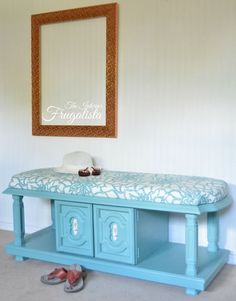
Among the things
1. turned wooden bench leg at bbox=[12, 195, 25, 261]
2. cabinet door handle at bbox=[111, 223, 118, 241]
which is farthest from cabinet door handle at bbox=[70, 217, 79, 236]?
turned wooden bench leg at bbox=[12, 195, 25, 261]

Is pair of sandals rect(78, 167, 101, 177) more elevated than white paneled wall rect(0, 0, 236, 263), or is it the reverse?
white paneled wall rect(0, 0, 236, 263)

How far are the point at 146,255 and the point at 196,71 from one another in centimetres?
138

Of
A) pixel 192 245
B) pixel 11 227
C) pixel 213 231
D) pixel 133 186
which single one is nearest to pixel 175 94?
pixel 133 186

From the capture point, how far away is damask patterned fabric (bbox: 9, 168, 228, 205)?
2.55 metres

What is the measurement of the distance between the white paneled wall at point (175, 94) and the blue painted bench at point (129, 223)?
20 cm

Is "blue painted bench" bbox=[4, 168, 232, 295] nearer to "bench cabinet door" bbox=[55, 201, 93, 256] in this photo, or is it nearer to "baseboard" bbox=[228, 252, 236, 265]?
"bench cabinet door" bbox=[55, 201, 93, 256]

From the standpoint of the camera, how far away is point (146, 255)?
287 centimetres

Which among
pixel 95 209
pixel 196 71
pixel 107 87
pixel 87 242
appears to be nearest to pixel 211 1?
pixel 196 71

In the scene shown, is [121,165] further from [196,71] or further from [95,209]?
[196,71]

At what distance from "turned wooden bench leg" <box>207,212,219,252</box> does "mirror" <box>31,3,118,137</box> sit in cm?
102

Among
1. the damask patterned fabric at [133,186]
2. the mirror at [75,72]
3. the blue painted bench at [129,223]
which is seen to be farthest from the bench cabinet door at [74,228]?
the mirror at [75,72]

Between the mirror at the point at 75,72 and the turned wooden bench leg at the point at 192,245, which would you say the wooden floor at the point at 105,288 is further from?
the mirror at the point at 75,72

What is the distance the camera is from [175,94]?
316cm

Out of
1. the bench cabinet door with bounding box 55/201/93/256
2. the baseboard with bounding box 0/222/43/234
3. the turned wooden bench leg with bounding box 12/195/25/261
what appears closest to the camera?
the bench cabinet door with bounding box 55/201/93/256
